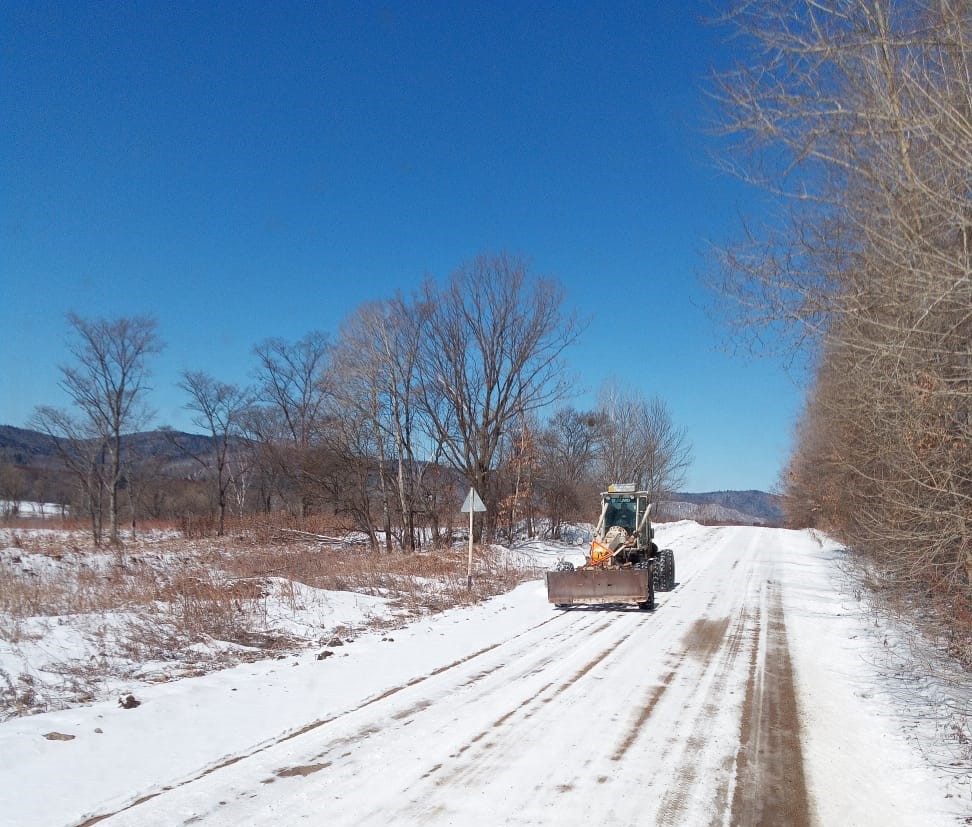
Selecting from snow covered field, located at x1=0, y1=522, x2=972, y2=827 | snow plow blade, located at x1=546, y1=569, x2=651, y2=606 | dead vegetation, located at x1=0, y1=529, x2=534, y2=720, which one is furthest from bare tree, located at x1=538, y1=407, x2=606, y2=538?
snow covered field, located at x1=0, y1=522, x2=972, y2=827

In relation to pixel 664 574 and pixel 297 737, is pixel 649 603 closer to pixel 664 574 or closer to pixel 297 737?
pixel 664 574

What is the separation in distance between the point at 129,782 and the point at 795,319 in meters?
7.57

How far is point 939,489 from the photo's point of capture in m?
7.39

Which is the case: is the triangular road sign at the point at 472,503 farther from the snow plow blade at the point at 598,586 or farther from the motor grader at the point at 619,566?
the snow plow blade at the point at 598,586

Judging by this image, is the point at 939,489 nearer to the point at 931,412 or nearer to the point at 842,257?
the point at 931,412

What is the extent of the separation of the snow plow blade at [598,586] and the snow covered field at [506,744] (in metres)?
3.49

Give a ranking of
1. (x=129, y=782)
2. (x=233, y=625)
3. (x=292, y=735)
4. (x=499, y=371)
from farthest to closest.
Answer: (x=499, y=371) < (x=233, y=625) < (x=292, y=735) < (x=129, y=782)

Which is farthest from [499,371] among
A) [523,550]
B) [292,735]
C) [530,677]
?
[292,735]

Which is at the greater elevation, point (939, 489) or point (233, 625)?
point (939, 489)

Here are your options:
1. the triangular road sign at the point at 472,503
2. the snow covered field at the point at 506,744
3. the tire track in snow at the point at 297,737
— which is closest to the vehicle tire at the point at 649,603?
the snow covered field at the point at 506,744

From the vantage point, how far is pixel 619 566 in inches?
658

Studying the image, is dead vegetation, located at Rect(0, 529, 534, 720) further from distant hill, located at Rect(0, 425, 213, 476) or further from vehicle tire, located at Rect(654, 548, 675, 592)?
distant hill, located at Rect(0, 425, 213, 476)

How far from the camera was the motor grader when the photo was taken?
1491 centimetres

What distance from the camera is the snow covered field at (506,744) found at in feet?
16.5
